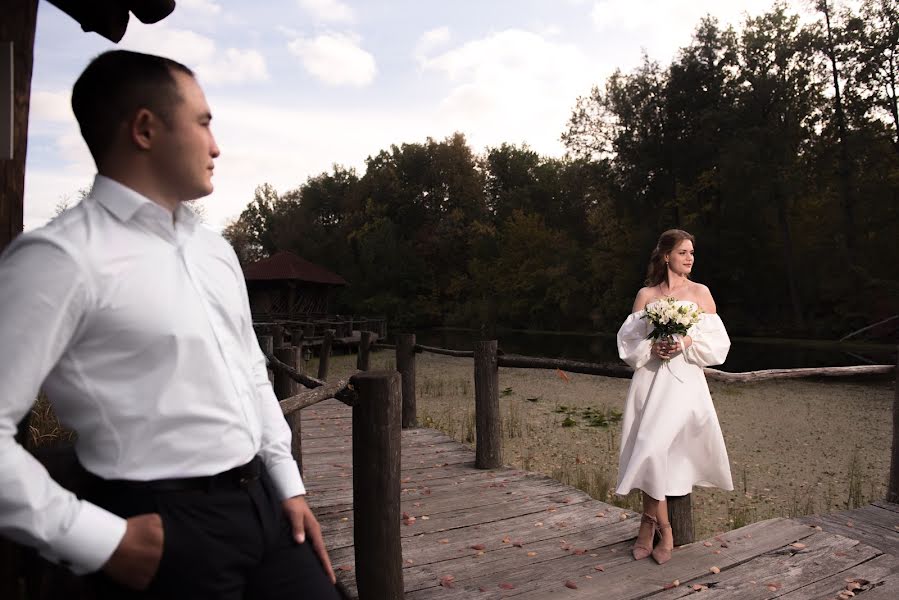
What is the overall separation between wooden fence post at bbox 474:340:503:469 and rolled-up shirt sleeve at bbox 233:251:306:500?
405 cm

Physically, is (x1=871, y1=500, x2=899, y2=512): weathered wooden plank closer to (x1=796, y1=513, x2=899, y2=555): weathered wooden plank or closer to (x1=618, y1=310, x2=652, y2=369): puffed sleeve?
(x1=796, y1=513, x2=899, y2=555): weathered wooden plank

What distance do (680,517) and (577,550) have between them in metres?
0.63

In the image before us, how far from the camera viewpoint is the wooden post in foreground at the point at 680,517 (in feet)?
12.5

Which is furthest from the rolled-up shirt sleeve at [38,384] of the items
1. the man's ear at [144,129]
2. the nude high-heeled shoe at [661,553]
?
the nude high-heeled shoe at [661,553]

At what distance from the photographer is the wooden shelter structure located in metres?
29.8

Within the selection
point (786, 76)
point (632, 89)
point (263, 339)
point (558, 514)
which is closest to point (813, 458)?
point (558, 514)

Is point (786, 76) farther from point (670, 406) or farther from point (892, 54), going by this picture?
point (670, 406)

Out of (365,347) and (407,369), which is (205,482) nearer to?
(407,369)

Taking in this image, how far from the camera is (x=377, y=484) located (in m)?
2.70

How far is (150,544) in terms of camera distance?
47.8 inches

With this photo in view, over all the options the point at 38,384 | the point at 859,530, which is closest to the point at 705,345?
the point at 859,530

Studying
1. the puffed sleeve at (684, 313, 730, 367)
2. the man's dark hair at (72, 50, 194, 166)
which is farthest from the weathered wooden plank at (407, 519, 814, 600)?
the man's dark hair at (72, 50, 194, 166)

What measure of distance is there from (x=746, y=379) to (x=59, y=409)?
455 cm

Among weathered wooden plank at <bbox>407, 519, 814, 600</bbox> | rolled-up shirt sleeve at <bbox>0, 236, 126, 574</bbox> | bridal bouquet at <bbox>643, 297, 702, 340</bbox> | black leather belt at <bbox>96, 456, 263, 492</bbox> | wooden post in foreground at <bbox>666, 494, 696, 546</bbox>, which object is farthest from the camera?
wooden post in foreground at <bbox>666, 494, 696, 546</bbox>
